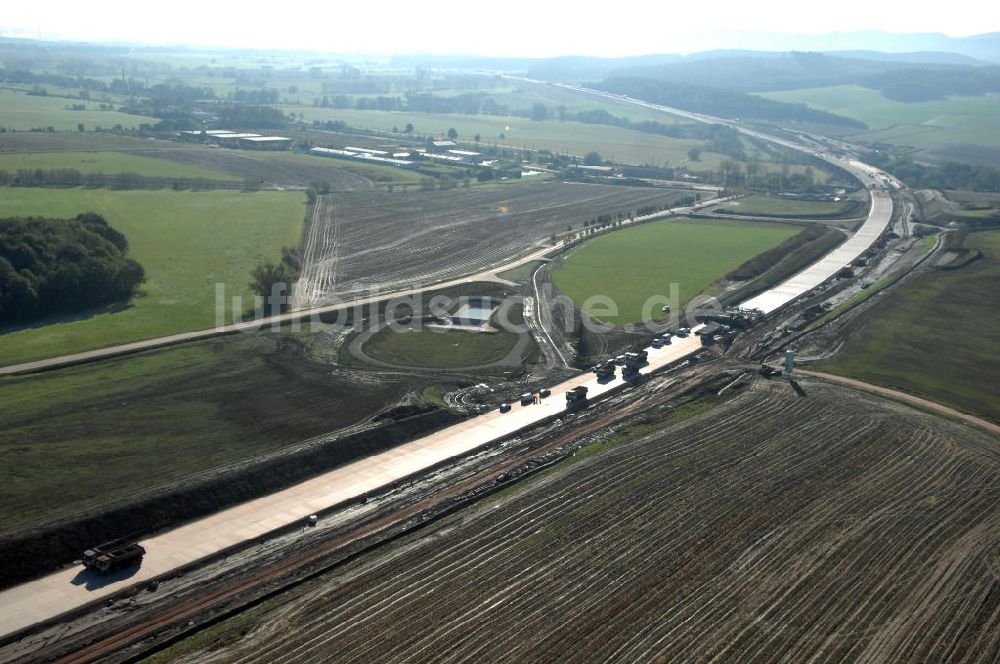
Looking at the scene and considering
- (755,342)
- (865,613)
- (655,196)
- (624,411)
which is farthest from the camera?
(655,196)

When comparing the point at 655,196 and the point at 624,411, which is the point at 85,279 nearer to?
the point at 624,411

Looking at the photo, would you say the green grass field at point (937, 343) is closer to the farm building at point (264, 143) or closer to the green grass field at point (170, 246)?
the green grass field at point (170, 246)

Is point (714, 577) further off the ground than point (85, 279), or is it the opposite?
point (85, 279)

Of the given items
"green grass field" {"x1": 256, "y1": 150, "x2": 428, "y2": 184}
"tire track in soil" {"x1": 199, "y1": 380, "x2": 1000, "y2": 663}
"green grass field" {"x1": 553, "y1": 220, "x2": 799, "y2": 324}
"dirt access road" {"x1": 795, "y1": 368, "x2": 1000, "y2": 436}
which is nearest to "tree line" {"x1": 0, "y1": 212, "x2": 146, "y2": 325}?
"green grass field" {"x1": 553, "y1": 220, "x2": 799, "y2": 324}

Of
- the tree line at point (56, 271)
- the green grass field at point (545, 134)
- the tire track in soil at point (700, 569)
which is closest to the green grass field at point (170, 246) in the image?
the tree line at point (56, 271)

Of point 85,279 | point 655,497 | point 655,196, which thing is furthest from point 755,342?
point 655,196

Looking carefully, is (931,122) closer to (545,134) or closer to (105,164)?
(545,134)

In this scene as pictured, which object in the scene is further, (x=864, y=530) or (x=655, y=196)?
(x=655, y=196)

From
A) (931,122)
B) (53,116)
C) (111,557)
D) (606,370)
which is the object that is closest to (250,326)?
(606,370)
